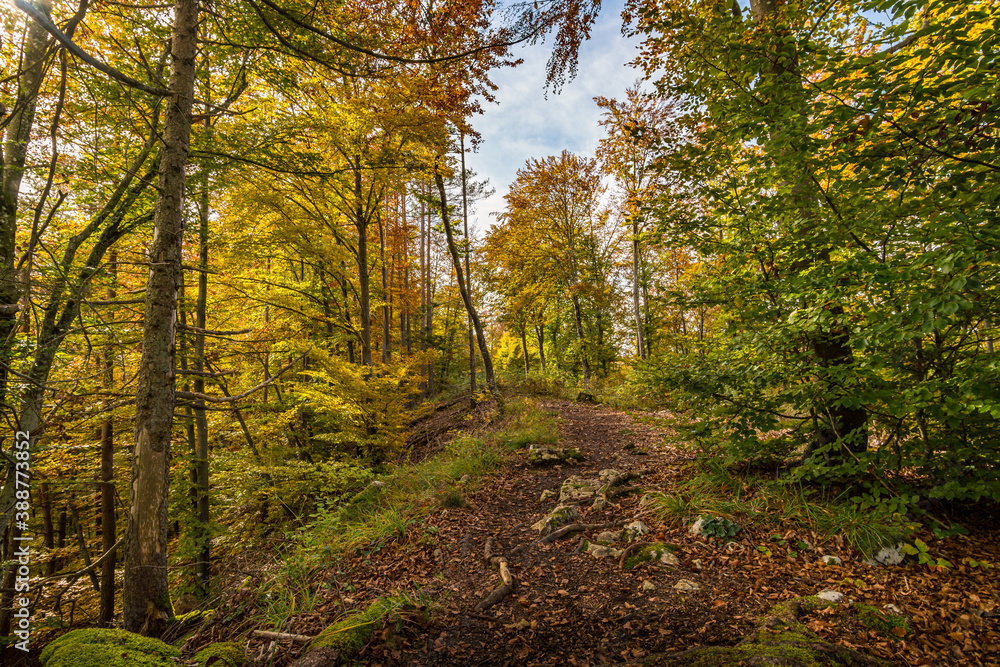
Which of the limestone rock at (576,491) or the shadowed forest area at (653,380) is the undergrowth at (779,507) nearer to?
the shadowed forest area at (653,380)

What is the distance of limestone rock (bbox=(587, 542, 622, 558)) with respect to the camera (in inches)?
150

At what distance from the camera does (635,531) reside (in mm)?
4062

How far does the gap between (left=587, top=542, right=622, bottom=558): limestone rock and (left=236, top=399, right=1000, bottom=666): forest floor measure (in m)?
0.05

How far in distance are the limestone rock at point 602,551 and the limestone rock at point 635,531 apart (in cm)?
24

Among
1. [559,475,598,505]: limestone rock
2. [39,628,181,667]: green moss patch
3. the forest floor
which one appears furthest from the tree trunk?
[559,475,598,505]: limestone rock

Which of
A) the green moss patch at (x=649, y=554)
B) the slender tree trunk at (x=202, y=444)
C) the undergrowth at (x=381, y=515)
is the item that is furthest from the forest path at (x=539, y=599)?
the slender tree trunk at (x=202, y=444)

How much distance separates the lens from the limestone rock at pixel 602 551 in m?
3.81

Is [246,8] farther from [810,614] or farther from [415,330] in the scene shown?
[415,330]

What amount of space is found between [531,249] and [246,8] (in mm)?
10663

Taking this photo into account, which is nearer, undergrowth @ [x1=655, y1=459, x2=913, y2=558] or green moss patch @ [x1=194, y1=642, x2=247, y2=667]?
green moss patch @ [x1=194, y1=642, x2=247, y2=667]

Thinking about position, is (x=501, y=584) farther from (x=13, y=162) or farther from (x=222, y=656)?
(x=13, y=162)

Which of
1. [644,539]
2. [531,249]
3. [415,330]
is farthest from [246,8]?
[415,330]

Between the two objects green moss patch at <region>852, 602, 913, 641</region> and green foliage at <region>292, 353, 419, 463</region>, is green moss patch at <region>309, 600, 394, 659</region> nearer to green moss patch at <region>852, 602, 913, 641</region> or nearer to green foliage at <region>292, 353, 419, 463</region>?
green moss patch at <region>852, 602, 913, 641</region>

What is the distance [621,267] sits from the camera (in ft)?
62.9
